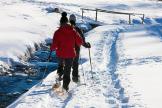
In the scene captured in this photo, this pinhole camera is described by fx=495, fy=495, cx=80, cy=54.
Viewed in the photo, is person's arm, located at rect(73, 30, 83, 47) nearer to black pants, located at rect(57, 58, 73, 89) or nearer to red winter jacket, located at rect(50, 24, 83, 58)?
red winter jacket, located at rect(50, 24, 83, 58)

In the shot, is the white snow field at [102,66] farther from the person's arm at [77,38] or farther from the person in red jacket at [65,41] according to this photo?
the person's arm at [77,38]

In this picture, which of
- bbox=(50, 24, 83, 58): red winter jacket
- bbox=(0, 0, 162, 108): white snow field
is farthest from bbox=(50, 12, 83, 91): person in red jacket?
bbox=(0, 0, 162, 108): white snow field

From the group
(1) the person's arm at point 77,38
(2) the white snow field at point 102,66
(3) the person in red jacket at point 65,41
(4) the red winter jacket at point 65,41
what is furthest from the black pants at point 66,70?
(1) the person's arm at point 77,38

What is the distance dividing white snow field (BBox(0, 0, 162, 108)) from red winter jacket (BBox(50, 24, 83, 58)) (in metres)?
1.08

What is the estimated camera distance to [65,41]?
1267 cm

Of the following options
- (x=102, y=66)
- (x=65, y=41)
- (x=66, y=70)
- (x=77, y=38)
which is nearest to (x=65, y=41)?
(x=65, y=41)

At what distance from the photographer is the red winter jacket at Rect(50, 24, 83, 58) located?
1263cm

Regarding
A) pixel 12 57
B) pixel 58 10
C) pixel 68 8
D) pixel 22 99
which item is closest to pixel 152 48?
pixel 12 57

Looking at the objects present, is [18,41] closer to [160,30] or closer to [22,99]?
[22,99]

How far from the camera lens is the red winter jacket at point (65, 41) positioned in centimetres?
1263

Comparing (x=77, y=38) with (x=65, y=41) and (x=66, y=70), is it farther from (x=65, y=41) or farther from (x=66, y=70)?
(x=66, y=70)

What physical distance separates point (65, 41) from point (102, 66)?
16.6ft

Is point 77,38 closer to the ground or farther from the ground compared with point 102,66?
farther from the ground

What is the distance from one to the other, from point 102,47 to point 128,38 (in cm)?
461
